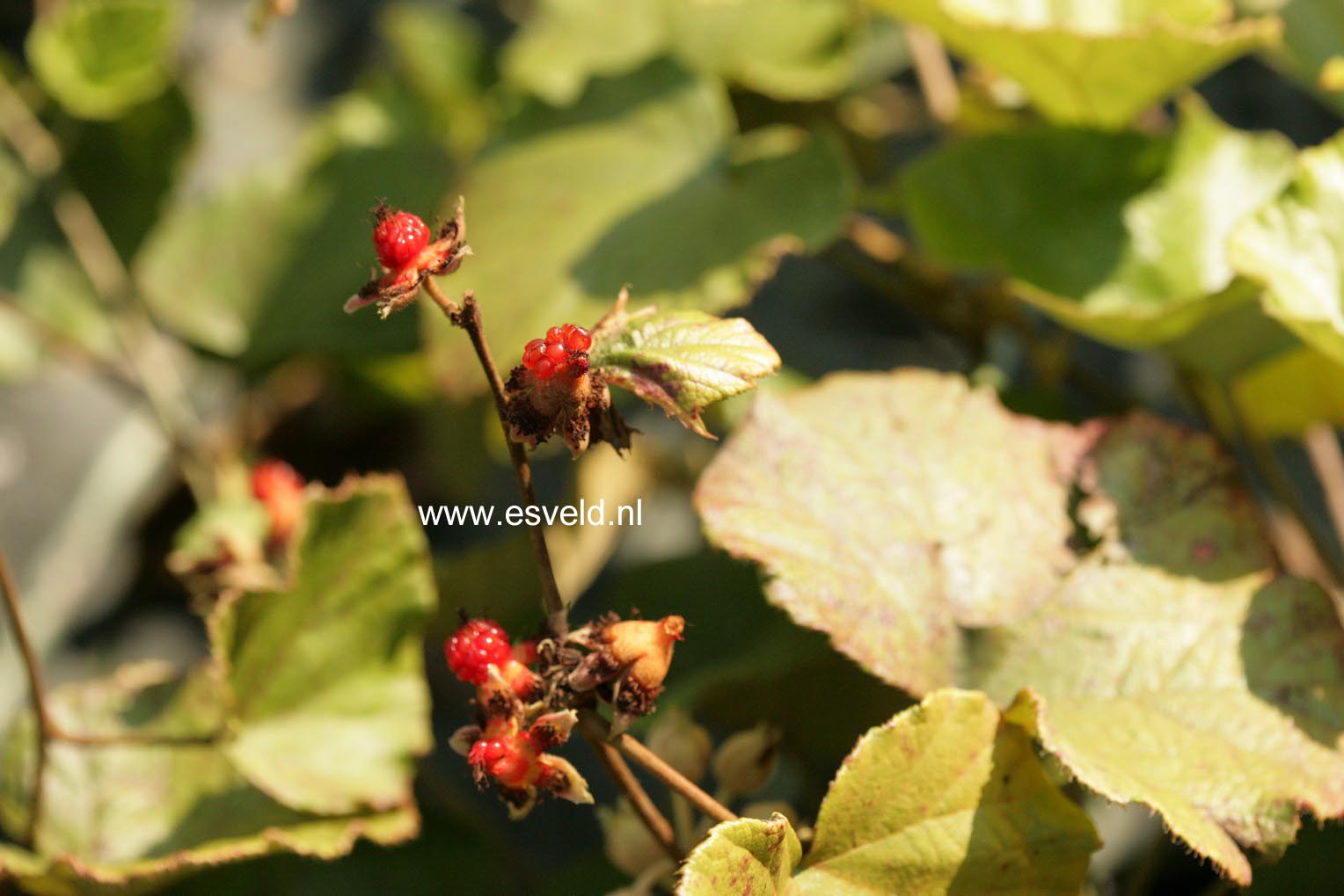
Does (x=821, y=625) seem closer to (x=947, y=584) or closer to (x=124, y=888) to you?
(x=947, y=584)

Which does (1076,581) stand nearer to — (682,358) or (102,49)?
(682,358)

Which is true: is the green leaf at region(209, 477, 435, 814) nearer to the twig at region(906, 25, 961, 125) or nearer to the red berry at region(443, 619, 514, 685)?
the red berry at region(443, 619, 514, 685)

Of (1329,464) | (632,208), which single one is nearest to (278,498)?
(632,208)

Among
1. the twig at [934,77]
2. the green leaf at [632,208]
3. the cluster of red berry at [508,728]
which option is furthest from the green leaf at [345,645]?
the twig at [934,77]

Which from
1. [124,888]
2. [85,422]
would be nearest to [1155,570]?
[124,888]

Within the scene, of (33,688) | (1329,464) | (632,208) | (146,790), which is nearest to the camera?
(33,688)

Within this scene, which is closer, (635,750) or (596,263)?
(635,750)

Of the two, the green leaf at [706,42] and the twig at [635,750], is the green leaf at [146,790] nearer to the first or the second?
the twig at [635,750]
